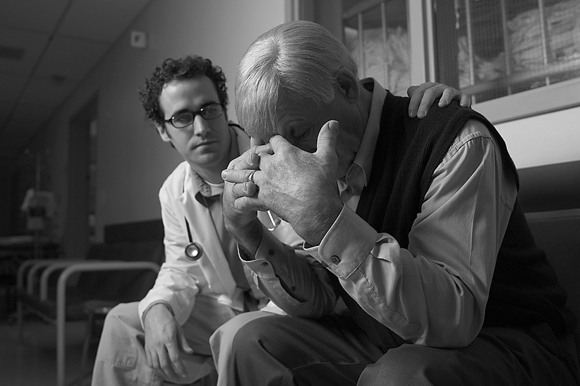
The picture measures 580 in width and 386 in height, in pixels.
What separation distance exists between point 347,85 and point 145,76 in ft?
11.8

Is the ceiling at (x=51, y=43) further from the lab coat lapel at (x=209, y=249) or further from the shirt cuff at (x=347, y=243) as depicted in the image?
the shirt cuff at (x=347, y=243)

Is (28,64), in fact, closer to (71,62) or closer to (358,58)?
(71,62)

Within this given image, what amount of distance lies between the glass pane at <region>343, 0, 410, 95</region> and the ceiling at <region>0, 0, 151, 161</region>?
251cm

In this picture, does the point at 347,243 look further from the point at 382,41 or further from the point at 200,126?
the point at 382,41

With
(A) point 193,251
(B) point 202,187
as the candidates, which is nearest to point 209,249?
(A) point 193,251

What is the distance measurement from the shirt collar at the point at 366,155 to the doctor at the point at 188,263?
315mm

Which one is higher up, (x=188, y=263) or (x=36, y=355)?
(x=188, y=263)

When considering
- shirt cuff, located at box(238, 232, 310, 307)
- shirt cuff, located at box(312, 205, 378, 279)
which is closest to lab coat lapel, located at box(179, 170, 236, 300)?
shirt cuff, located at box(238, 232, 310, 307)

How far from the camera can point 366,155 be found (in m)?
1.01

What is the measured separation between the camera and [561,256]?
115 centimetres

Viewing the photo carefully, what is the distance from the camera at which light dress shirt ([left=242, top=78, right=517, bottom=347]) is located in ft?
2.45

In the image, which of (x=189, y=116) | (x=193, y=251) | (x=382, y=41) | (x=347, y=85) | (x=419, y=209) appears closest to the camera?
(x=419, y=209)

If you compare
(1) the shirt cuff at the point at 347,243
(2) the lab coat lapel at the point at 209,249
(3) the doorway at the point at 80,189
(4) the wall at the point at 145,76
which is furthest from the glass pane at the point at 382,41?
(3) the doorway at the point at 80,189

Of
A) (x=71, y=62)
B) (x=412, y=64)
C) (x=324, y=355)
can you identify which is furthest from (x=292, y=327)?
(x=71, y=62)
